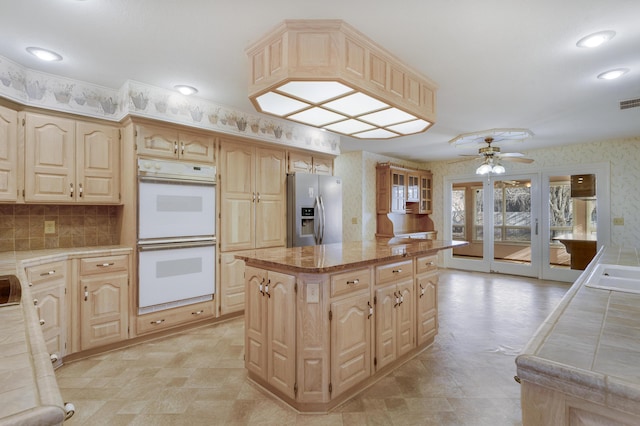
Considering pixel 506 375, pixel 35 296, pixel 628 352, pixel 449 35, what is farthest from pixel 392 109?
pixel 35 296

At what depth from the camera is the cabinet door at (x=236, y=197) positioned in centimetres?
365

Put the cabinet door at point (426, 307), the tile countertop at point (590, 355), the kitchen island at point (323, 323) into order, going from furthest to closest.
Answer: the cabinet door at point (426, 307) < the kitchen island at point (323, 323) < the tile countertop at point (590, 355)

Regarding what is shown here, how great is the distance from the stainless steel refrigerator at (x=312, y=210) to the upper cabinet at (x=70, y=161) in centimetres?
195

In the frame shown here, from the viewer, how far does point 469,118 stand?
397cm

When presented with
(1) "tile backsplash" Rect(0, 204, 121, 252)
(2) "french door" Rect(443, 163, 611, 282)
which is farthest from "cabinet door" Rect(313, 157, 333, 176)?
(2) "french door" Rect(443, 163, 611, 282)

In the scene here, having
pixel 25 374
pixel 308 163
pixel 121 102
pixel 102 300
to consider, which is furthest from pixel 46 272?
pixel 308 163

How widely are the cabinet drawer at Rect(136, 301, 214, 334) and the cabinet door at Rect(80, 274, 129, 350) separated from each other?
6.4 inches

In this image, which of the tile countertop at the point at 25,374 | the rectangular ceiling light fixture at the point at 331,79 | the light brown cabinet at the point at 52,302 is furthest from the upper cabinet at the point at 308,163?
the tile countertop at the point at 25,374

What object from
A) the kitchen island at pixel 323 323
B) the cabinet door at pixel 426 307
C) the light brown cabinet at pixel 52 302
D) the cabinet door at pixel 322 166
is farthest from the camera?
the cabinet door at pixel 322 166

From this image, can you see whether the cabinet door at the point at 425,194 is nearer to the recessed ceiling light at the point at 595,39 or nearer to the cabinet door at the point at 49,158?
the recessed ceiling light at the point at 595,39

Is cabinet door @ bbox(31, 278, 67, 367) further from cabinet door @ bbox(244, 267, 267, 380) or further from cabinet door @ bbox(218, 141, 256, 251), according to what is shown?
cabinet door @ bbox(244, 267, 267, 380)

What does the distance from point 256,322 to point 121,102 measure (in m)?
2.52

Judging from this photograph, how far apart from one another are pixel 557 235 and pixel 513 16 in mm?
5305

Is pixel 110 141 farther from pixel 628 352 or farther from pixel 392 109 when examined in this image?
pixel 628 352
